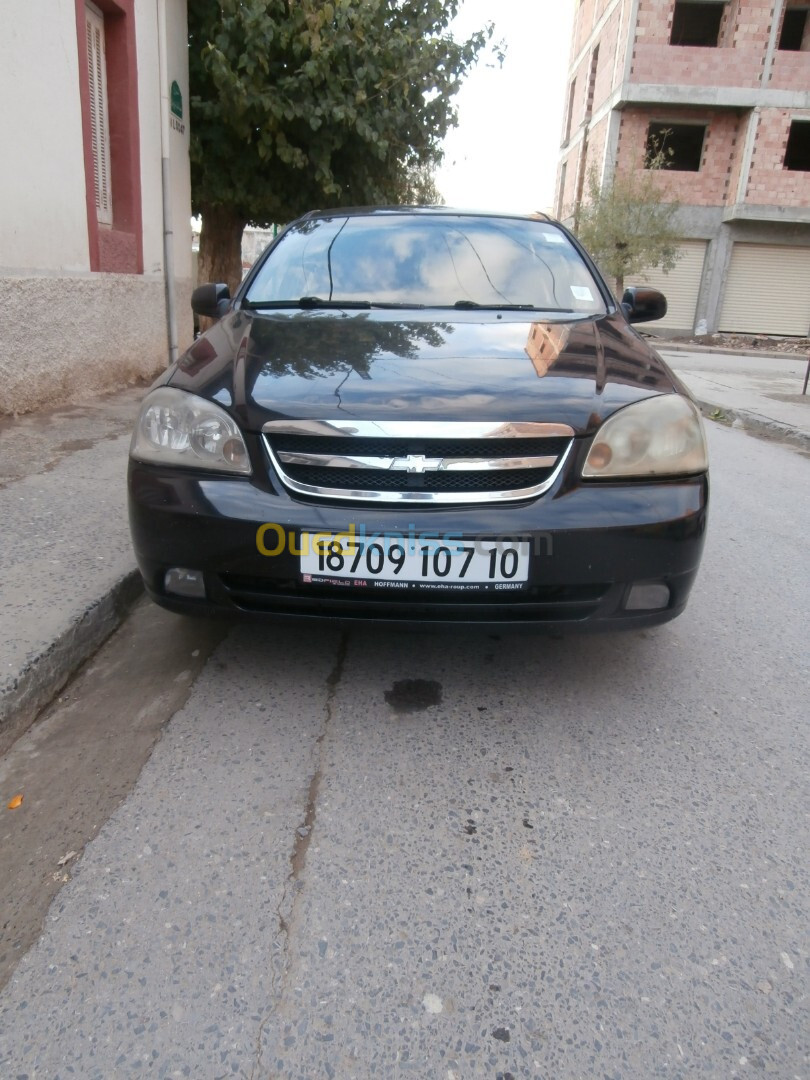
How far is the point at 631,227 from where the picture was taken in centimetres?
2264

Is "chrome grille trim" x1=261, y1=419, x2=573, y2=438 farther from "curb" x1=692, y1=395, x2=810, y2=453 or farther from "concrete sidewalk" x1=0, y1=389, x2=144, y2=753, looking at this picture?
"curb" x1=692, y1=395, x2=810, y2=453

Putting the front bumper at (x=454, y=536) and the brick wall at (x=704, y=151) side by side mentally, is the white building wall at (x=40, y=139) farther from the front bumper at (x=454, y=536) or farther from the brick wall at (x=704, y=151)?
the brick wall at (x=704, y=151)

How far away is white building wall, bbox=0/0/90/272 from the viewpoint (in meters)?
→ 5.11

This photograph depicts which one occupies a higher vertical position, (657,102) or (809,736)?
(657,102)

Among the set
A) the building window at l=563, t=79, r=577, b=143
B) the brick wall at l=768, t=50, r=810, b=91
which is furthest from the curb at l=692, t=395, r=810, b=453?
the building window at l=563, t=79, r=577, b=143

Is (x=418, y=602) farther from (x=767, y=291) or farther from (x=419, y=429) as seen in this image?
(x=767, y=291)

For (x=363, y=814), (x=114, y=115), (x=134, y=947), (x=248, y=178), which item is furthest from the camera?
(x=248, y=178)

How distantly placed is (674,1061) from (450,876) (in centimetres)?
55

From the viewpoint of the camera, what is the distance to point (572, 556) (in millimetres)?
2068

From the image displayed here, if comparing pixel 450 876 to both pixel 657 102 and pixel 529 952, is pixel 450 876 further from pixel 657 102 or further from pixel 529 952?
pixel 657 102

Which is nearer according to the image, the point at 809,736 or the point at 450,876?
the point at 450,876

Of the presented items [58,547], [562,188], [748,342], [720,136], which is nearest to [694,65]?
[720,136]

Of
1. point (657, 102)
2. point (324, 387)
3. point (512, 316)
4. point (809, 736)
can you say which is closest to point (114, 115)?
point (512, 316)

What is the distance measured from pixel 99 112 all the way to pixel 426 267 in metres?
5.47
